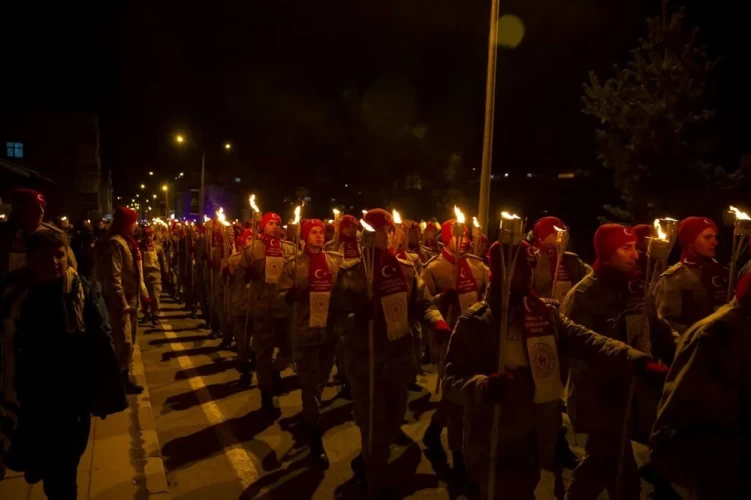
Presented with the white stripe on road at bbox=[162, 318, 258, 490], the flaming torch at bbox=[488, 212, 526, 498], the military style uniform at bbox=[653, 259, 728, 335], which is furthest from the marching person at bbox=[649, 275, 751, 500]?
the white stripe on road at bbox=[162, 318, 258, 490]

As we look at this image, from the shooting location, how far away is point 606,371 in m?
4.18

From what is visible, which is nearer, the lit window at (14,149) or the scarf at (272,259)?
the scarf at (272,259)

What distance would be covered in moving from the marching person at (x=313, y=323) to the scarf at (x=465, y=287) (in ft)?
4.32

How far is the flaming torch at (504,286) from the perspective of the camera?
3258 millimetres

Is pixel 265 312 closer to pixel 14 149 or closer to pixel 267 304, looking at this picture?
pixel 267 304

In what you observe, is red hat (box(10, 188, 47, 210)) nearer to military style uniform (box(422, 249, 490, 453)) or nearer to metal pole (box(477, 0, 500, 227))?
military style uniform (box(422, 249, 490, 453))

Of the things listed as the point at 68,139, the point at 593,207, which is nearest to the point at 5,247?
the point at 593,207

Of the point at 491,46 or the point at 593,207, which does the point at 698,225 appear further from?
the point at 593,207

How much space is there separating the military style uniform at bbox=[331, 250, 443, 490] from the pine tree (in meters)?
14.8

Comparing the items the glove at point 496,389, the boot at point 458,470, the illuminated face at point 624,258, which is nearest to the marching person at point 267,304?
the boot at point 458,470

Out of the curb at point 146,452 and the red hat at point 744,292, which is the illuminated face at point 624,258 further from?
the curb at point 146,452

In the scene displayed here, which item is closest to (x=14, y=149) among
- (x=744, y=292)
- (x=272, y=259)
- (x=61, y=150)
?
(x=61, y=150)

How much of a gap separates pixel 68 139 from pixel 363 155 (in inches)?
1643

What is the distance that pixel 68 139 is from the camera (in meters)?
58.6
